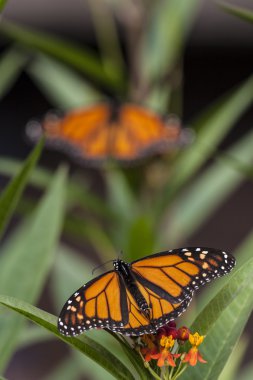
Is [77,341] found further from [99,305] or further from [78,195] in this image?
[78,195]

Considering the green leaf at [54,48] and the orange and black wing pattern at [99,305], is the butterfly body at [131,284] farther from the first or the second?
the green leaf at [54,48]

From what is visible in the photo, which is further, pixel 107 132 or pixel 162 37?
pixel 107 132

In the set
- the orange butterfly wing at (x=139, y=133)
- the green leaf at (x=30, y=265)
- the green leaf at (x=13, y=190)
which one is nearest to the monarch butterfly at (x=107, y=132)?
the orange butterfly wing at (x=139, y=133)

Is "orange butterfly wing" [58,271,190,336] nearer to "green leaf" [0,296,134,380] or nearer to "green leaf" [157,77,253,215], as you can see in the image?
"green leaf" [0,296,134,380]

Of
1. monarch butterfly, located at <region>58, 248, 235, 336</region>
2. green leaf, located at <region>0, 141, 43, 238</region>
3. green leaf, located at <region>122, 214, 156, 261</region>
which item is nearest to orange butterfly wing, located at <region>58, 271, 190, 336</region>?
monarch butterfly, located at <region>58, 248, 235, 336</region>

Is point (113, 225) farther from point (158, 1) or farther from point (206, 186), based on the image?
point (158, 1)

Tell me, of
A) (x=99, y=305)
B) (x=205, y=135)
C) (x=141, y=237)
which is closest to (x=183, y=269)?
(x=99, y=305)

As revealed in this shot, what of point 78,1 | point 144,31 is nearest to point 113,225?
point 144,31
